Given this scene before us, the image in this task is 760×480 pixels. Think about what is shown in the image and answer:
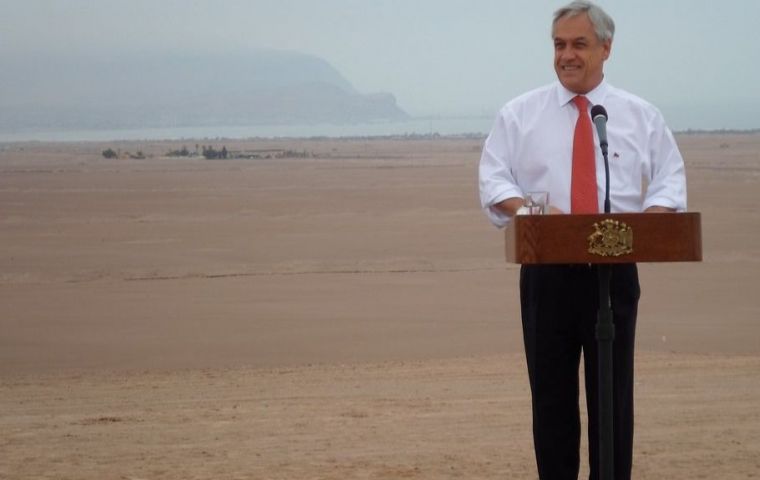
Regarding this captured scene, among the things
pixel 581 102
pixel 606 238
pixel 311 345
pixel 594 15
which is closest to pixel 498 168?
pixel 581 102

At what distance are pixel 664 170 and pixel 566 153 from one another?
14.0 inches

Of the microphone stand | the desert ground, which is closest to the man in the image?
the microphone stand

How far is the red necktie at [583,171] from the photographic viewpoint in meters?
4.55

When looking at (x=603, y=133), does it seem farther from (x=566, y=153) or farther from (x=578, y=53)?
(x=578, y=53)

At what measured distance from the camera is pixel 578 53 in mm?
4582

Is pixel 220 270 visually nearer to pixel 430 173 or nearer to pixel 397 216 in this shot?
pixel 397 216

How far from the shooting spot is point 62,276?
1834 cm

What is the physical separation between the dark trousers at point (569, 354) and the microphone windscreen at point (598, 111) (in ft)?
1.62

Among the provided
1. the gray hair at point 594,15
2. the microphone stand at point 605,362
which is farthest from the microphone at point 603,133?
the gray hair at point 594,15

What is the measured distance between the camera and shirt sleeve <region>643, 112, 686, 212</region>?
4.60 m

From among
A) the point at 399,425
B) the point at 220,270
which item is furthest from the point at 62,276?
the point at 399,425

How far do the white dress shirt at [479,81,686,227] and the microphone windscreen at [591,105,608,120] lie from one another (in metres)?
0.08

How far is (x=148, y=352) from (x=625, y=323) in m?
8.48

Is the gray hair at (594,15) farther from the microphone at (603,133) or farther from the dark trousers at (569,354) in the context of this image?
the dark trousers at (569,354)
